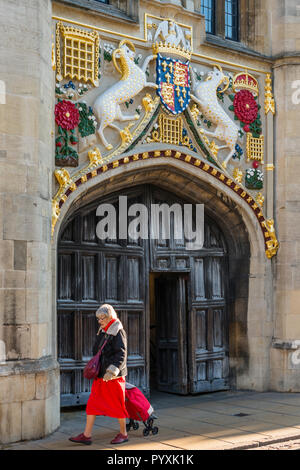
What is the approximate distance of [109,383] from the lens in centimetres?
734

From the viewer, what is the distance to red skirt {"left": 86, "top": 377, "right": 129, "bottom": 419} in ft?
23.9

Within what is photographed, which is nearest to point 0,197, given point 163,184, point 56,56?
point 56,56

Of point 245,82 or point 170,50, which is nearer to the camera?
point 170,50

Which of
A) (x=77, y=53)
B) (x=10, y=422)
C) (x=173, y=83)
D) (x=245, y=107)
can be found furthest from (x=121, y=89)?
(x=10, y=422)

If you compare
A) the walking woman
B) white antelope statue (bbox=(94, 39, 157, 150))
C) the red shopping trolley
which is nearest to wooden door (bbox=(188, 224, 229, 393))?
white antelope statue (bbox=(94, 39, 157, 150))

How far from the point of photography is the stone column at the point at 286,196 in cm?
1112

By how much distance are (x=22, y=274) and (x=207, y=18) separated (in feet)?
19.8

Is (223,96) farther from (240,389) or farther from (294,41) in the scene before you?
(240,389)

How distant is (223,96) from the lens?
36.2ft

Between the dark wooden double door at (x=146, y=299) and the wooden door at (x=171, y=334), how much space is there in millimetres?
16

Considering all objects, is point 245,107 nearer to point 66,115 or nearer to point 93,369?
point 66,115

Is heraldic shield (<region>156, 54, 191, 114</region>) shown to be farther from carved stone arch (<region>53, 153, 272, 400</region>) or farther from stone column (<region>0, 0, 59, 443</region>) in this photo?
stone column (<region>0, 0, 59, 443</region>)

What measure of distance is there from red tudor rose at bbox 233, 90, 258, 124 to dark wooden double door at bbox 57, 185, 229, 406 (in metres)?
1.77

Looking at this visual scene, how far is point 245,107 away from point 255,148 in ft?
2.31
